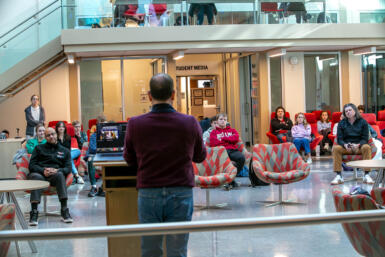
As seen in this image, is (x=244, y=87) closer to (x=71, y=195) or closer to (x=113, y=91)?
(x=113, y=91)

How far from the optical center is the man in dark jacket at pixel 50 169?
7359 mm

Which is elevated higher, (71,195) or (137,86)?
(137,86)

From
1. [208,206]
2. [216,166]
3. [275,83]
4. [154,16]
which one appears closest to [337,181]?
[216,166]

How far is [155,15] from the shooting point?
571 inches

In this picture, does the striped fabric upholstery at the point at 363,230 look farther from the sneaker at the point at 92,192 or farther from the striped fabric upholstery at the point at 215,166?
the sneaker at the point at 92,192

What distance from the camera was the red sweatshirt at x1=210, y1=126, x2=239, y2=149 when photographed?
32.4 feet

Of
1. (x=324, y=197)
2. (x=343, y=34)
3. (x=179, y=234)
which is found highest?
(x=343, y=34)

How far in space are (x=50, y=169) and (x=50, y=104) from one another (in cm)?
1001

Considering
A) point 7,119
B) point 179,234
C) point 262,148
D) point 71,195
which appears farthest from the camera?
point 7,119

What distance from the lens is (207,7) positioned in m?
14.8

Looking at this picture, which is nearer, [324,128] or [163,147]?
[163,147]

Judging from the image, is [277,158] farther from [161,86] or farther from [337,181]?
[161,86]

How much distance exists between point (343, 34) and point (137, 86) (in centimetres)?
561

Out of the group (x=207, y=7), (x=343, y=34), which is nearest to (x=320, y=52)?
(x=343, y=34)
